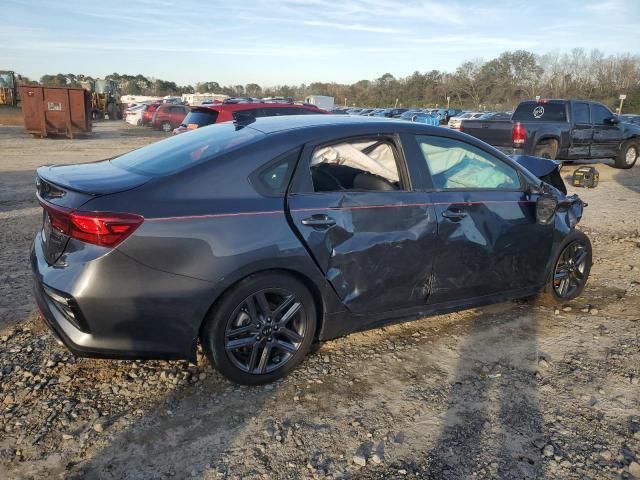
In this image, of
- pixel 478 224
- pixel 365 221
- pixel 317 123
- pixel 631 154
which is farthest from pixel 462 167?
pixel 631 154

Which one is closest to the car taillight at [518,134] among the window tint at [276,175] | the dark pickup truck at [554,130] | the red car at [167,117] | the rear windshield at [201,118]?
the dark pickup truck at [554,130]

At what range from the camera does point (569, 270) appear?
4594 millimetres

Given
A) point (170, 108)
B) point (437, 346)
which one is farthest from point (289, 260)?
point (170, 108)

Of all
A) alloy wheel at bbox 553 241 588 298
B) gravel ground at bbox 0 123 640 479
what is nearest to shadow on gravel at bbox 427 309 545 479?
gravel ground at bbox 0 123 640 479

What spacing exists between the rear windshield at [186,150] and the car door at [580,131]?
11.3 m

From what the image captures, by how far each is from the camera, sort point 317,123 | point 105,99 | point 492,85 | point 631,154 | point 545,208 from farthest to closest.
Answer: point 492,85
point 105,99
point 631,154
point 545,208
point 317,123

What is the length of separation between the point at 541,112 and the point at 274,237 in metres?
11.7

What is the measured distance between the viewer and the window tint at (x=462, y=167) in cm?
366

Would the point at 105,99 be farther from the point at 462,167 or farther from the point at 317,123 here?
the point at 462,167

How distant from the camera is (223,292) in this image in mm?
2902

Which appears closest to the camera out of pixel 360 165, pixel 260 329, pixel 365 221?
pixel 260 329

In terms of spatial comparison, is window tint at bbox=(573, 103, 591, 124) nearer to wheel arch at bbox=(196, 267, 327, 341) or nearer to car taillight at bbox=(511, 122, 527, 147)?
car taillight at bbox=(511, 122, 527, 147)

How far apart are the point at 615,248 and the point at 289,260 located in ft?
17.2

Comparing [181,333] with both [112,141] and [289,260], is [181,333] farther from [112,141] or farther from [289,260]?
[112,141]
